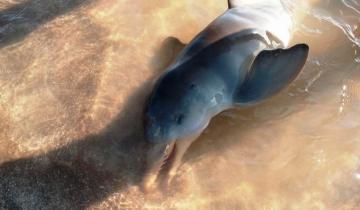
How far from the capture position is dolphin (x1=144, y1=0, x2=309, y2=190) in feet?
13.6

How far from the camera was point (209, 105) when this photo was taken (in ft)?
14.3

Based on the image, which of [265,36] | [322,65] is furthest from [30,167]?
[322,65]

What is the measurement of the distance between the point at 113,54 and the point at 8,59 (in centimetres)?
92

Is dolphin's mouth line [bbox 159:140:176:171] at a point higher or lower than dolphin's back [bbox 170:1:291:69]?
lower

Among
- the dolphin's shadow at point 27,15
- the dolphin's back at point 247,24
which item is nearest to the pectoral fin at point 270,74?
the dolphin's back at point 247,24

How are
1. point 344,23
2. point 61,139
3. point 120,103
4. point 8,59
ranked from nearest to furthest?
point 61,139 → point 120,103 → point 8,59 → point 344,23

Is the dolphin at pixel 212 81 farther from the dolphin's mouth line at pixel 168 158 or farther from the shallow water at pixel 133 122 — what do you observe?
the shallow water at pixel 133 122

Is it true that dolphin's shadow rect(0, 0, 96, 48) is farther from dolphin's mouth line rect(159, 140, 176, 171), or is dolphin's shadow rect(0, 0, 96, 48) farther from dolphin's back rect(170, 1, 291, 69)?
dolphin's mouth line rect(159, 140, 176, 171)

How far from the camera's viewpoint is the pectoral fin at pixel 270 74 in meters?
4.49

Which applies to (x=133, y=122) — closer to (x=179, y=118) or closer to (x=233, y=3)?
(x=179, y=118)

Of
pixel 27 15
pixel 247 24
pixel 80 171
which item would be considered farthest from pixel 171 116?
pixel 27 15

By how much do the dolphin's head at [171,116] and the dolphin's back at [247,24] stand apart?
427mm

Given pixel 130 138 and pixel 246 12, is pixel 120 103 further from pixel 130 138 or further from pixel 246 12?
pixel 246 12

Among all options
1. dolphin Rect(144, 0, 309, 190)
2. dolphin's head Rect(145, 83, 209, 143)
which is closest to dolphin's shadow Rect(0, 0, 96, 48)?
dolphin Rect(144, 0, 309, 190)
